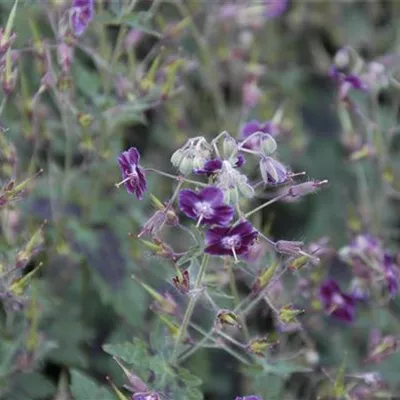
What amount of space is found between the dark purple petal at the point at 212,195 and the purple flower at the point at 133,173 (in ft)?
0.53

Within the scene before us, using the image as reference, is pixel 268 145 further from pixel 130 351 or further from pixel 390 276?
pixel 390 276

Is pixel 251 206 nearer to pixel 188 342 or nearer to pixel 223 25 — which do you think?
pixel 223 25

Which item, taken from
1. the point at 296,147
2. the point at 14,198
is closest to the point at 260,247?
the point at 14,198

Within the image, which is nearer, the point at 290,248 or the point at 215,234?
the point at 215,234

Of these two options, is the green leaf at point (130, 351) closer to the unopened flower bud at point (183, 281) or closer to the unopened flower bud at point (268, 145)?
the unopened flower bud at point (183, 281)

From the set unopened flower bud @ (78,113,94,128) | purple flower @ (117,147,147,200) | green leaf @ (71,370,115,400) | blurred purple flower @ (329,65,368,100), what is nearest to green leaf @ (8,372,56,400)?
green leaf @ (71,370,115,400)

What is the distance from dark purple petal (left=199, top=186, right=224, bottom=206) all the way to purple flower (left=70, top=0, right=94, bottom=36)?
0.66 meters

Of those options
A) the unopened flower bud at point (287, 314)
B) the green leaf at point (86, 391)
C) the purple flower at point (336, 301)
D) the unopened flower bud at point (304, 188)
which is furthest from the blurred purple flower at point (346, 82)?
the green leaf at point (86, 391)

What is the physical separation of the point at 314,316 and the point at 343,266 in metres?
0.48

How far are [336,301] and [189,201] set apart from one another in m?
0.72

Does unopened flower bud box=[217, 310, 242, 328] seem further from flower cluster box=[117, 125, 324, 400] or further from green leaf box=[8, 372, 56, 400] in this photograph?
green leaf box=[8, 372, 56, 400]

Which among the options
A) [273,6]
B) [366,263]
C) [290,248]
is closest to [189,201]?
[290,248]

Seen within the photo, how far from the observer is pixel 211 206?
1.60m

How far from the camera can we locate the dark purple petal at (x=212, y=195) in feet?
5.24
